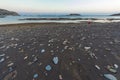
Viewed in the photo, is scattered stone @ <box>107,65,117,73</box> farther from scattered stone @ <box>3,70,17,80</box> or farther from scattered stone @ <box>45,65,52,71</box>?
scattered stone @ <box>3,70,17,80</box>

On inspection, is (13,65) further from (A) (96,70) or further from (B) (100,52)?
(B) (100,52)

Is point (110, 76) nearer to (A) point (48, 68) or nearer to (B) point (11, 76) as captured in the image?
(A) point (48, 68)

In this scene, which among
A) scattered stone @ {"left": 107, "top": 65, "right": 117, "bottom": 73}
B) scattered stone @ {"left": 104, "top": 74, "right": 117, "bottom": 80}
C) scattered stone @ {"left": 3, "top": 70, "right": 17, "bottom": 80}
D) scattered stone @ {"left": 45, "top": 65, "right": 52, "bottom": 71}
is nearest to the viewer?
scattered stone @ {"left": 104, "top": 74, "right": 117, "bottom": 80}

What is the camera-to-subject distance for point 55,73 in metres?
6.44

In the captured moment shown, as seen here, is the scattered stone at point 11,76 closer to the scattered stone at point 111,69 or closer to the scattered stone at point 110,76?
the scattered stone at point 110,76

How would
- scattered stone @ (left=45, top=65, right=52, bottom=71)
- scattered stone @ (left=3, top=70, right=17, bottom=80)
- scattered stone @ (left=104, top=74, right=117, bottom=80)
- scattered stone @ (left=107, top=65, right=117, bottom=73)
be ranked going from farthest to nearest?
scattered stone @ (left=45, top=65, right=52, bottom=71) → scattered stone @ (left=107, top=65, right=117, bottom=73) → scattered stone @ (left=3, top=70, right=17, bottom=80) → scattered stone @ (left=104, top=74, right=117, bottom=80)

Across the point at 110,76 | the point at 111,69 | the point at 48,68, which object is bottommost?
the point at 48,68

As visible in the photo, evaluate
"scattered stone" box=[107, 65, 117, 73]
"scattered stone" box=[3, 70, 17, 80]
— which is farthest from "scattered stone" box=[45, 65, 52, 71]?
"scattered stone" box=[107, 65, 117, 73]

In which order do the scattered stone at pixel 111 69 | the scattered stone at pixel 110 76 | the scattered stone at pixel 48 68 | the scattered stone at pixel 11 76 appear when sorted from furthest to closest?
the scattered stone at pixel 48 68, the scattered stone at pixel 111 69, the scattered stone at pixel 11 76, the scattered stone at pixel 110 76

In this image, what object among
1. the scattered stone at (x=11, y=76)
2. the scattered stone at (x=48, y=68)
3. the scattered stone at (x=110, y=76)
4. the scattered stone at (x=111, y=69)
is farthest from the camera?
the scattered stone at (x=48, y=68)

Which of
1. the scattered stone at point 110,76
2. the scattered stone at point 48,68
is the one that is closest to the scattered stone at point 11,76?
the scattered stone at point 48,68

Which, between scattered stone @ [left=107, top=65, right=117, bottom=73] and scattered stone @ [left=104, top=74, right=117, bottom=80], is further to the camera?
scattered stone @ [left=107, top=65, right=117, bottom=73]

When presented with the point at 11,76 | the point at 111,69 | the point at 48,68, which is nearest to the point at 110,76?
the point at 111,69

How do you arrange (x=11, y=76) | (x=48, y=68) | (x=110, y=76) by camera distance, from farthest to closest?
1. (x=48, y=68)
2. (x=11, y=76)
3. (x=110, y=76)
